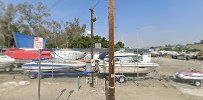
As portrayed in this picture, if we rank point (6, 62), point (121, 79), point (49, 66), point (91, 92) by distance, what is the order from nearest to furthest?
point (91, 92) → point (121, 79) → point (49, 66) → point (6, 62)

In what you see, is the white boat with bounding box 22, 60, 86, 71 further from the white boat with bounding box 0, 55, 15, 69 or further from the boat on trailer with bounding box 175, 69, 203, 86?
the boat on trailer with bounding box 175, 69, 203, 86

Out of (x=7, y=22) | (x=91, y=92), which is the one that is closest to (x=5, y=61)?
(x=91, y=92)

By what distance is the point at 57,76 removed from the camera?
19.1 meters

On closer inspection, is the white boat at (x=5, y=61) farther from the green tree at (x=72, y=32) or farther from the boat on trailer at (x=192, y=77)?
the green tree at (x=72, y=32)

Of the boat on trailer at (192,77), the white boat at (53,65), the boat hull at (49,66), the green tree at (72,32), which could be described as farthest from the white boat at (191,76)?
the green tree at (72,32)

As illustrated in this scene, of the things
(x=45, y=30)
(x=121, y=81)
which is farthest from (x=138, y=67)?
(x=45, y=30)

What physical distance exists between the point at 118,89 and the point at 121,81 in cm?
258

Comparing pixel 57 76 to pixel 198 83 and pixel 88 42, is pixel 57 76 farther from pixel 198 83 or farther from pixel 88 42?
pixel 88 42

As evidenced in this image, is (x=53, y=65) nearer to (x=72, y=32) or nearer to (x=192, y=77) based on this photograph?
(x=192, y=77)

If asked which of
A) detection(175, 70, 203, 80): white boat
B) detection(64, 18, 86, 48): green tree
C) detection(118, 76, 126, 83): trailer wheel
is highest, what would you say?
detection(64, 18, 86, 48): green tree

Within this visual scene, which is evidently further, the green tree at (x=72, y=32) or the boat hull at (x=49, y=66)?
the green tree at (x=72, y=32)

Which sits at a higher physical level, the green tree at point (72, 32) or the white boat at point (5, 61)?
the green tree at point (72, 32)

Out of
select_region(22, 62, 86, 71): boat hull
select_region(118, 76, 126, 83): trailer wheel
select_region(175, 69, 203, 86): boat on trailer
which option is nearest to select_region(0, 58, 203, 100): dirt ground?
select_region(175, 69, 203, 86): boat on trailer

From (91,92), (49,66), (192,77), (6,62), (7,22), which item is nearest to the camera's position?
(91,92)
